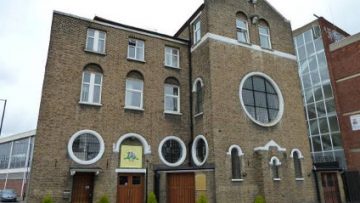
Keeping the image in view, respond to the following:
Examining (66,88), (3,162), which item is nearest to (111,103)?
(66,88)

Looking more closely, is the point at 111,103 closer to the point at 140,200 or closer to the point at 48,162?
the point at 48,162

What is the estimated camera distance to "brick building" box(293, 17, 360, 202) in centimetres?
2713

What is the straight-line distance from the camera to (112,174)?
633 inches

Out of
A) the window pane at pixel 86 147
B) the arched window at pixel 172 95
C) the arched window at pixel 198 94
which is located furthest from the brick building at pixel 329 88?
the window pane at pixel 86 147

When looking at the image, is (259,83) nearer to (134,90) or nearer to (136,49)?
(134,90)

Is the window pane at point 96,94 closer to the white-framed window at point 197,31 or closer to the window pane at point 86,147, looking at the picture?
the window pane at point 86,147

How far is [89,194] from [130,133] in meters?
4.01

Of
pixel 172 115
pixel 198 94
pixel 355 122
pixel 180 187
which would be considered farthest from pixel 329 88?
pixel 180 187

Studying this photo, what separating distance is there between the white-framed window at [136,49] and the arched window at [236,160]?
8.24 meters

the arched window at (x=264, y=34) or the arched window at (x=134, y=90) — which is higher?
the arched window at (x=264, y=34)

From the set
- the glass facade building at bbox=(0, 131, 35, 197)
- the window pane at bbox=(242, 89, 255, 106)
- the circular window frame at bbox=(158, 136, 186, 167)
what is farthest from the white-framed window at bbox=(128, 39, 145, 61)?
the glass facade building at bbox=(0, 131, 35, 197)

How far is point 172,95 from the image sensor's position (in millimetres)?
19609

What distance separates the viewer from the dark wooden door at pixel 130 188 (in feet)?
53.0

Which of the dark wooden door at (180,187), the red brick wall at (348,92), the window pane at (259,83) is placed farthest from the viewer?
the red brick wall at (348,92)
